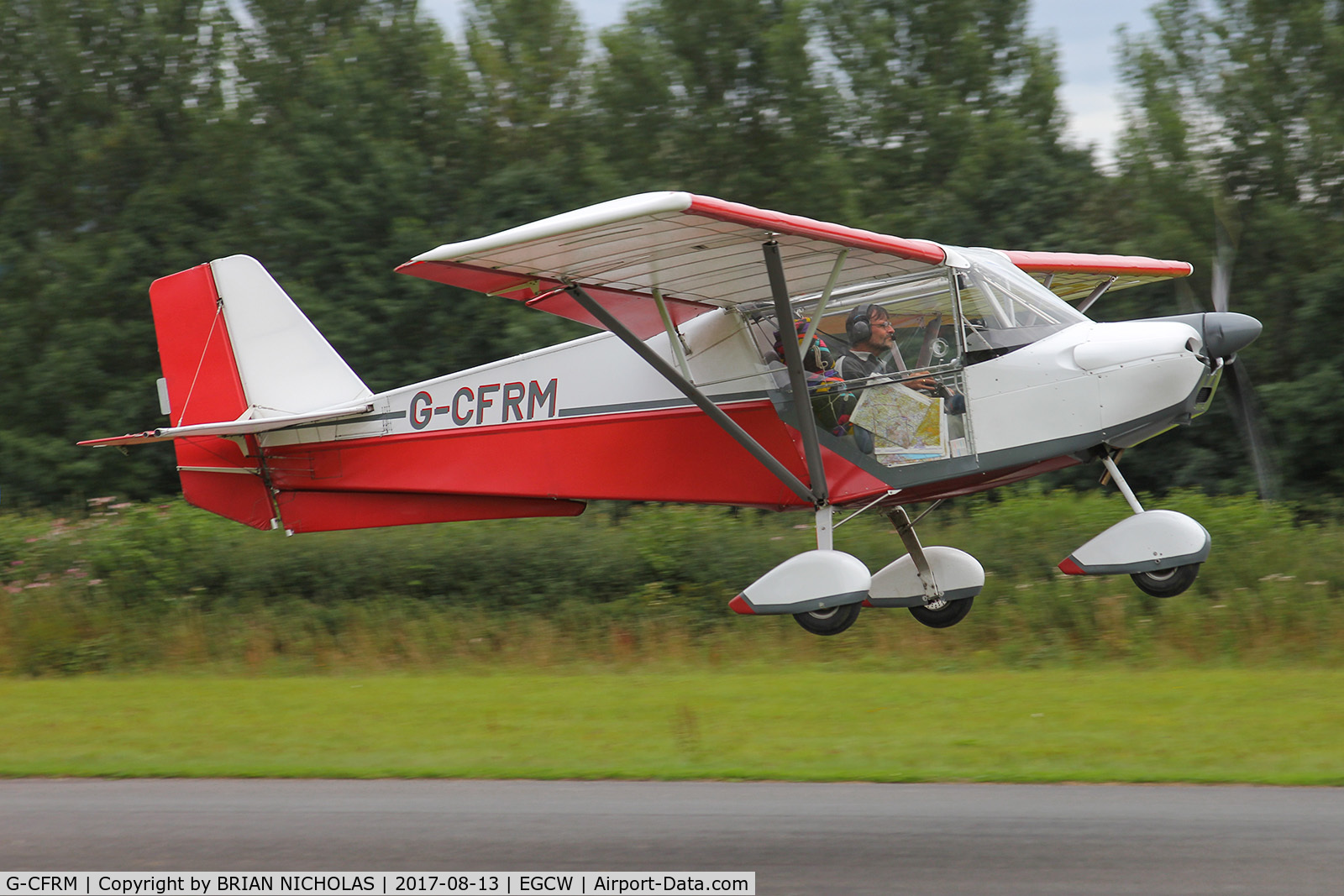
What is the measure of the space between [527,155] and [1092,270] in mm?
16435

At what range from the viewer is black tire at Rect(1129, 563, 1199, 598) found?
7680mm

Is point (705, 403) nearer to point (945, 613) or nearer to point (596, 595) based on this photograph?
point (945, 613)

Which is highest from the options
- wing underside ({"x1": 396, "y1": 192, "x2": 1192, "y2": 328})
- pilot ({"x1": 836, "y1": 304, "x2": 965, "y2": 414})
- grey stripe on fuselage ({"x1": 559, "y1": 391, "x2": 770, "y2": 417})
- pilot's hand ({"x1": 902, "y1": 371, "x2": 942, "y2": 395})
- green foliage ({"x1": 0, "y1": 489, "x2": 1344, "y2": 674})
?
wing underside ({"x1": 396, "y1": 192, "x2": 1192, "y2": 328})

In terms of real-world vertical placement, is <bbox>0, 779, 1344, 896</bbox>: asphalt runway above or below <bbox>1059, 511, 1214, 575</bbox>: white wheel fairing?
below

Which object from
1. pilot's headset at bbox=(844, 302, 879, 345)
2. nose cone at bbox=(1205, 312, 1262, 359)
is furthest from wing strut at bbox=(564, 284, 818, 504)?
nose cone at bbox=(1205, 312, 1262, 359)

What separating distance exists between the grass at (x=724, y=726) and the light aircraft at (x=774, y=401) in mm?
1885

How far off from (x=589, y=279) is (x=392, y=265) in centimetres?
1469

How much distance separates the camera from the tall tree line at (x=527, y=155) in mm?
19875

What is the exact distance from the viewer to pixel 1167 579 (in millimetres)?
7801

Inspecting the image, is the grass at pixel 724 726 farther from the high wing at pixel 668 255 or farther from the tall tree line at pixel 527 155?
the tall tree line at pixel 527 155

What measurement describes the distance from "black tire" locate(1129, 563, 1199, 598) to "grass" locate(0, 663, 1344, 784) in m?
2.15

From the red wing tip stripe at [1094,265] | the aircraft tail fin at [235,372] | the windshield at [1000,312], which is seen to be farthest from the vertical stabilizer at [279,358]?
the red wing tip stripe at [1094,265]

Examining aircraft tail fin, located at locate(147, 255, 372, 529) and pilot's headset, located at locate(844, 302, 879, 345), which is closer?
pilot's headset, located at locate(844, 302, 879, 345)
